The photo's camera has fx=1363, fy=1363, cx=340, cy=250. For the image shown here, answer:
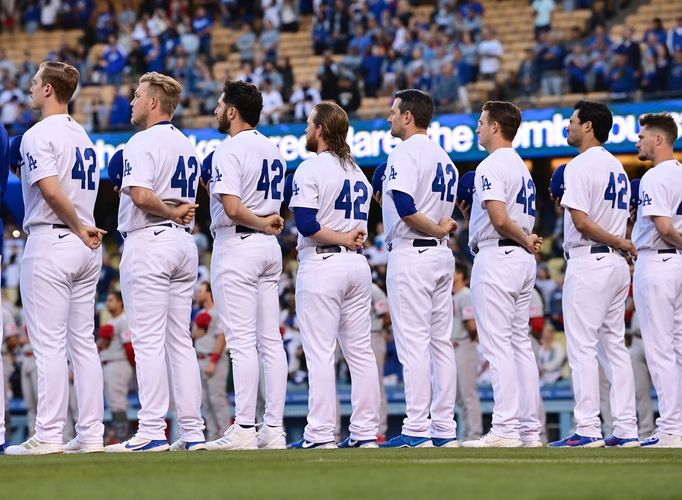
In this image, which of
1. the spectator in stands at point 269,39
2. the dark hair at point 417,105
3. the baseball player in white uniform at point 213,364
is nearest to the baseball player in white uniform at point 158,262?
the dark hair at point 417,105

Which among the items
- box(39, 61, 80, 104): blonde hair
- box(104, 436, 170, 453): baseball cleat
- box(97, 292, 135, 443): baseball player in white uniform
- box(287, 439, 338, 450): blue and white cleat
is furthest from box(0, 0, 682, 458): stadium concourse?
box(39, 61, 80, 104): blonde hair

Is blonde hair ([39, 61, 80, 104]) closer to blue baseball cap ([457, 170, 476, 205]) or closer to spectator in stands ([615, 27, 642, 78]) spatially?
blue baseball cap ([457, 170, 476, 205])

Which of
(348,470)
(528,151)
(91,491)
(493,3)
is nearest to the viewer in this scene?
(91,491)

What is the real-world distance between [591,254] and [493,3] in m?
16.9

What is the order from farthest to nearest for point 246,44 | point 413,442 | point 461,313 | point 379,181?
point 246,44
point 461,313
point 379,181
point 413,442

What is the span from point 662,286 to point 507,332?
46.7 inches

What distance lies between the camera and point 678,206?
31.9 feet

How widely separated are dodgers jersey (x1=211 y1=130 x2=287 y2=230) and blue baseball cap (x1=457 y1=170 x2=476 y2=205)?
139cm

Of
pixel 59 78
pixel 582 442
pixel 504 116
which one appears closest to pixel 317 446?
pixel 582 442

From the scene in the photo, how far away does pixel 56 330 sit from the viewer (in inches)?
338

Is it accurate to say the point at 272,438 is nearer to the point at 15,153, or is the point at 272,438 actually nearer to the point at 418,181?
the point at 418,181

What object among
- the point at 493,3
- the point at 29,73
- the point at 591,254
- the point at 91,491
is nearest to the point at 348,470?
the point at 91,491

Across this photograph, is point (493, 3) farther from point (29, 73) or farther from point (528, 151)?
point (29, 73)

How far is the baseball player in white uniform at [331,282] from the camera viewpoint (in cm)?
912
